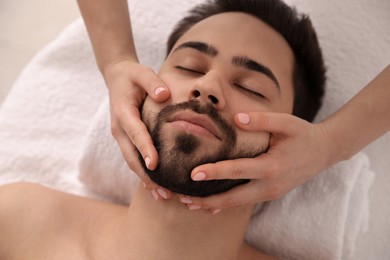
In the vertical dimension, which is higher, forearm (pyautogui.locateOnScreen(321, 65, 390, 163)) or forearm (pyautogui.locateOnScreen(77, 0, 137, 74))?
forearm (pyautogui.locateOnScreen(77, 0, 137, 74))

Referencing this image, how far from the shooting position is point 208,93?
37.5 inches

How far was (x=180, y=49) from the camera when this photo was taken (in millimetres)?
1123

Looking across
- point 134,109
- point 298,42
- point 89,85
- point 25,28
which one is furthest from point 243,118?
point 25,28

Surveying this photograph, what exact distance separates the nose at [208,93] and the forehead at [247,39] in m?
0.13

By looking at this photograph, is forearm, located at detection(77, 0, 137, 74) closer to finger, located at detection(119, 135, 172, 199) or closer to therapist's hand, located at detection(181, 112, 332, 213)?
finger, located at detection(119, 135, 172, 199)

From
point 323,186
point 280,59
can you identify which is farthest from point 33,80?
point 323,186

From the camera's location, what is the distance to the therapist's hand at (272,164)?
884 millimetres

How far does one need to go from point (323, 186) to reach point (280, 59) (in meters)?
0.39

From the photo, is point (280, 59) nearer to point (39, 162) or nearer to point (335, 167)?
point (335, 167)

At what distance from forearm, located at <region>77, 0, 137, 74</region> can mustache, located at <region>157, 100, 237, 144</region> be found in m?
0.34

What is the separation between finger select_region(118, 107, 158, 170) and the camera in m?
0.89

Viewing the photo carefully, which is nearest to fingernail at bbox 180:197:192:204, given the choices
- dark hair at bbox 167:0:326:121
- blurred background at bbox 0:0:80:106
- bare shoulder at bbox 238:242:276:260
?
bare shoulder at bbox 238:242:276:260

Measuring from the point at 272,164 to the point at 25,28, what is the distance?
1519 mm

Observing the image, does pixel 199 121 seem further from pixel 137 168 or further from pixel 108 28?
pixel 108 28
